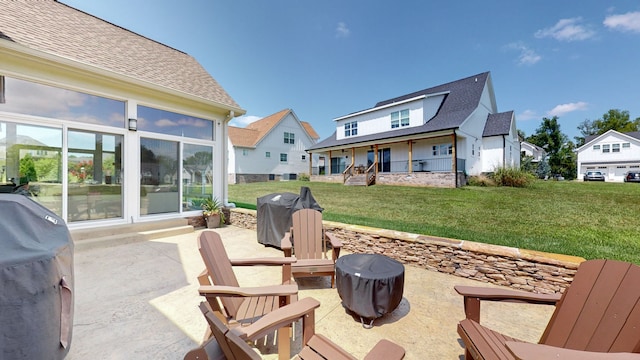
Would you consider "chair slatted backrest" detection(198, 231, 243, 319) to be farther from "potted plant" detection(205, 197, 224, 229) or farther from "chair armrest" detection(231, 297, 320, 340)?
"potted plant" detection(205, 197, 224, 229)

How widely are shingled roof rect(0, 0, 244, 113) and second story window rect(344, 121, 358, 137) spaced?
1432 cm

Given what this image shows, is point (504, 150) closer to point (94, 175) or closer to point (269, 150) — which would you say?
point (269, 150)

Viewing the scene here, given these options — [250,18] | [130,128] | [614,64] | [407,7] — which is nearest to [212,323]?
[130,128]

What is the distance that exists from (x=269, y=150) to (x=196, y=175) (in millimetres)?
18877

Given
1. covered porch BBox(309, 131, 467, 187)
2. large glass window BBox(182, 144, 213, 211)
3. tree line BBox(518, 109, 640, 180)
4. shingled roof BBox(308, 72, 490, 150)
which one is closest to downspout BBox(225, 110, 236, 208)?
large glass window BBox(182, 144, 213, 211)

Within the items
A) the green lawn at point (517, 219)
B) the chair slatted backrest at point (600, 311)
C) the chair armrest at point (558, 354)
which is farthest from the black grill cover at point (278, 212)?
the chair armrest at point (558, 354)

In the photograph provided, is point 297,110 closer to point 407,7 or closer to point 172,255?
point 407,7

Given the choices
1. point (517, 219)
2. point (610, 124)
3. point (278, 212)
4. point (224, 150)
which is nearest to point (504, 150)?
point (517, 219)

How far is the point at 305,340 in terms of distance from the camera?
6.42 feet

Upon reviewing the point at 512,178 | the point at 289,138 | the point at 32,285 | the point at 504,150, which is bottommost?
the point at 32,285

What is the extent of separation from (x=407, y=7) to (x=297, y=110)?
17.9m

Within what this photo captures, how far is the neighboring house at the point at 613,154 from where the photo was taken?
2719 cm

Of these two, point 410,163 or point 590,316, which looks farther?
point 410,163

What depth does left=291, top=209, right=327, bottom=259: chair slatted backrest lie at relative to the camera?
4.11 metres
